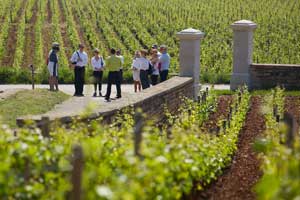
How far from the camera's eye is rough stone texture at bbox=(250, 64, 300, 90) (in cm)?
2028

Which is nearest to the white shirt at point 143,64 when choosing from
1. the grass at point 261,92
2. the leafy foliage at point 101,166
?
the grass at point 261,92

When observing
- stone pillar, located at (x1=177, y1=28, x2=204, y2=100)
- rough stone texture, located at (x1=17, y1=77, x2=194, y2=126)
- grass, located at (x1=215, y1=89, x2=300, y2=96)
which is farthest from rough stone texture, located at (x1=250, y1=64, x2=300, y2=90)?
→ rough stone texture, located at (x1=17, y1=77, x2=194, y2=126)

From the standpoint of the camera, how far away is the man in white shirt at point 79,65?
2012cm

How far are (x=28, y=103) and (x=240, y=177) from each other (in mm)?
7684

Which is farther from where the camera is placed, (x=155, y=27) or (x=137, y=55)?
(x=155, y=27)

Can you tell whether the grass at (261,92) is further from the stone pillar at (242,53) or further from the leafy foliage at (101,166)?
the leafy foliage at (101,166)

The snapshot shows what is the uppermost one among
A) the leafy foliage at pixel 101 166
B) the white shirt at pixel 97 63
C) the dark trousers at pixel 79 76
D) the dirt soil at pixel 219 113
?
the leafy foliage at pixel 101 166

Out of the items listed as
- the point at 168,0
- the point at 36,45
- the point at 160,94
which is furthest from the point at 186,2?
the point at 160,94

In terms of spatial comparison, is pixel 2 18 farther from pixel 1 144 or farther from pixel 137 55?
pixel 1 144

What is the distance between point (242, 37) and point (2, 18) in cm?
2486

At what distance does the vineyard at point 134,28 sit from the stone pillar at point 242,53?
3329 millimetres

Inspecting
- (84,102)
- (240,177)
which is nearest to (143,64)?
(84,102)

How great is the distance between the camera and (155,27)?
40469mm

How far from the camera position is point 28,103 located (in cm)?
1709
